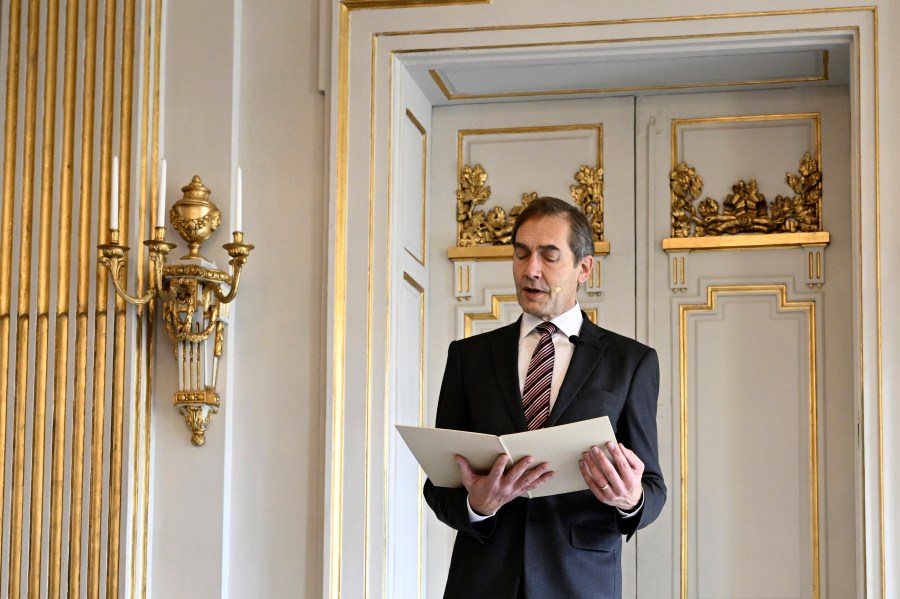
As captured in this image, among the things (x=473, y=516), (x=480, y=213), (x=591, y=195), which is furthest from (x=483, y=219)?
(x=473, y=516)

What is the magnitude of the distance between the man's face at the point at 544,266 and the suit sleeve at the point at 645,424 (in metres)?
0.24

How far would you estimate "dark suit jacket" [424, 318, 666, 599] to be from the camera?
9.30 feet

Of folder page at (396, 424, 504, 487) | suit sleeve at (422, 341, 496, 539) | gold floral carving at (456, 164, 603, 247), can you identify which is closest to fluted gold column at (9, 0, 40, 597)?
gold floral carving at (456, 164, 603, 247)

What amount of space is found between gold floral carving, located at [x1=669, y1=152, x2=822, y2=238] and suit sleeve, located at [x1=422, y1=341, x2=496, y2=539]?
4.54 feet

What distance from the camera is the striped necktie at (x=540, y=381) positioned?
2.98 metres

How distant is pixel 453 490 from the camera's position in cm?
295

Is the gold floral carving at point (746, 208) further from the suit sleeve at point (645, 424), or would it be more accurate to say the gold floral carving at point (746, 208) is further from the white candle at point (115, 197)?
the white candle at point (115, 197)

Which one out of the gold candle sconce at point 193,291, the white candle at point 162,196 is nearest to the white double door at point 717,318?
the gold candle sconce at point 193,291

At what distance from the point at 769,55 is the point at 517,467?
1883mm

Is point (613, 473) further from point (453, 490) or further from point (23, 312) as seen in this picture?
point (23, 312)

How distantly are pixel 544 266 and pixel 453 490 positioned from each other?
552 mm

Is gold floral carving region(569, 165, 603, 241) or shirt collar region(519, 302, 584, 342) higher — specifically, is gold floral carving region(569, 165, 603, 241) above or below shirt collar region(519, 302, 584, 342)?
above

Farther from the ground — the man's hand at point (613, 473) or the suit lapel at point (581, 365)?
the suit lapel at point (581, 365)

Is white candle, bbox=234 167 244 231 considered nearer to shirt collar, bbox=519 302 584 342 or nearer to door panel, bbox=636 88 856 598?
shirt collar, bbox=519 302 584 342
